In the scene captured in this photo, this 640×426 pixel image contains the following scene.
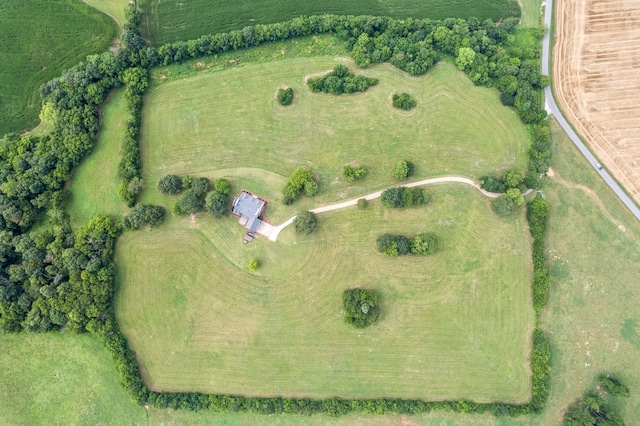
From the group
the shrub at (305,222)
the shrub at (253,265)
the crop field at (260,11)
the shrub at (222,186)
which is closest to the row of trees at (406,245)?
the shrub at (305,222)

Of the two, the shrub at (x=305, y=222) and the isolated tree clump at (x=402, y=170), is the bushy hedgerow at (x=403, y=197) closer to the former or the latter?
the isolated tree clump at (x=402, y=170)

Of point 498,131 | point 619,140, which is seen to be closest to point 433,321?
point 498,131

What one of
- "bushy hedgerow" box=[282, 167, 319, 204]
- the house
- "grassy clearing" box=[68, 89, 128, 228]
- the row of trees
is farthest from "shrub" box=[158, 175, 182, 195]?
the row of trees

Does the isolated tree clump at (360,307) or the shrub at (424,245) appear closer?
the isolated tree clump at (360,307)

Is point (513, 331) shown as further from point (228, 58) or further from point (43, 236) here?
point (43, 236)

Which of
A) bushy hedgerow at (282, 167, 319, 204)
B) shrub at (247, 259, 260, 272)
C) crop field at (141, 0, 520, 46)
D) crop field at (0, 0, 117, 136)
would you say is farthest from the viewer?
crop field at (0, 0, 117, 136)

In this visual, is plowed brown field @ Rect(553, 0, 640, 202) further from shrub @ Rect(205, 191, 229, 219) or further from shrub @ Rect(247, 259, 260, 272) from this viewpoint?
shrub @ Rect(205, 191, 229, 219)
